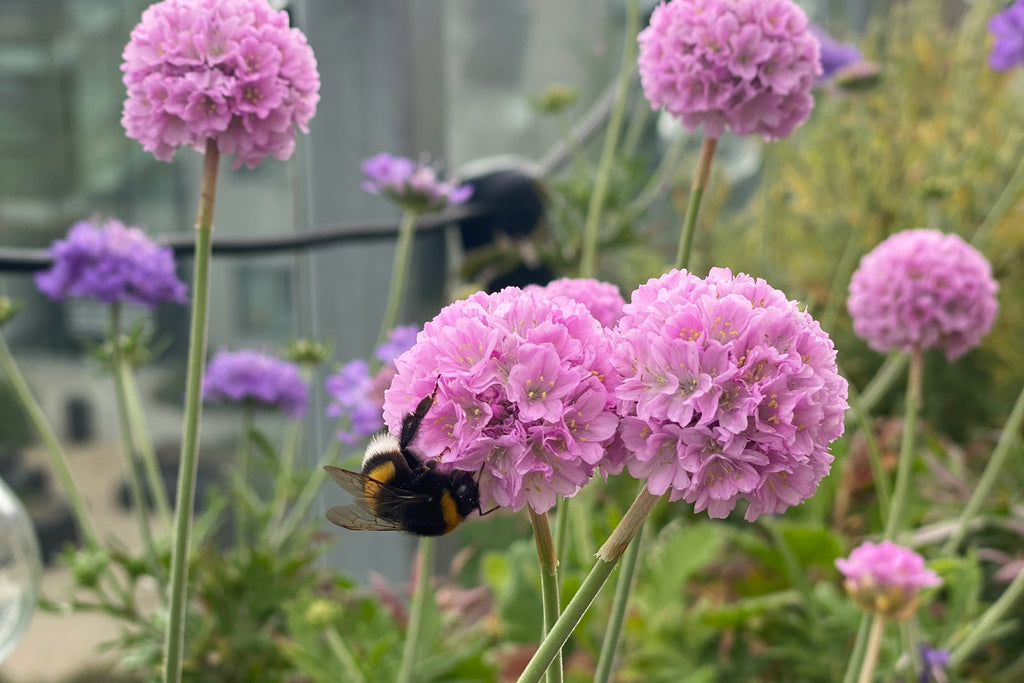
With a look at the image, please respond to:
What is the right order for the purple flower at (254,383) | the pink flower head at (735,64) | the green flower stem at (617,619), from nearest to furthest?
the green flower stem at (617,619)
the pink flower head at (735,64)
the purple flower at (254,383)

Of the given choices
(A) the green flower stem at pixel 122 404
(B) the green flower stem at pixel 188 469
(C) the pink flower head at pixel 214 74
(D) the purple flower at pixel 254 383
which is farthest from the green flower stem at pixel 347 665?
(C) the pink flower head at pixel 214 74

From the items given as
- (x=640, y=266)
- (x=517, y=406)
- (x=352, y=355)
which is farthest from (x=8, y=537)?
(x=640, y=266)

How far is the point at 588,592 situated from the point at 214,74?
334 mm

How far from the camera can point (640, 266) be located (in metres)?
1.95

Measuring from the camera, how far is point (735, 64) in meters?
0.52

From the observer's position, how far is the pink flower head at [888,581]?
0.59m

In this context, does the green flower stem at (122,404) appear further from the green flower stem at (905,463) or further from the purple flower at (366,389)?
the green flower stem at (905,463)

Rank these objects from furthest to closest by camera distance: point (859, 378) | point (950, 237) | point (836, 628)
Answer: point (859, 378)
point (836, 628)
point (950, 237)

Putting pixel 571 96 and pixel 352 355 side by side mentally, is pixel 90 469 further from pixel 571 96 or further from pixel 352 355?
pixel 571 96

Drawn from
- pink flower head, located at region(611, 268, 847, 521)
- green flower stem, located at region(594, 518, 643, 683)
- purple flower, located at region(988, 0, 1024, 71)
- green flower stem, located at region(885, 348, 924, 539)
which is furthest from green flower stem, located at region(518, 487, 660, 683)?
purple flower, located at region(988, 0, 1024, 71)

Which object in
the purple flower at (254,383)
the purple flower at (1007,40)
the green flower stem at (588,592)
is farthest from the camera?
the purple flower at (254,383)

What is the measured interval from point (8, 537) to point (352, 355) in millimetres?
719

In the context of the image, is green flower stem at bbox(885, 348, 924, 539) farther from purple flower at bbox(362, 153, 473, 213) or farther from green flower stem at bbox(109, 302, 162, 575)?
green flower stem at bbox(109, 302, 162, 575)

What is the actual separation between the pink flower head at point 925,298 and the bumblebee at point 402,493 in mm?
540
